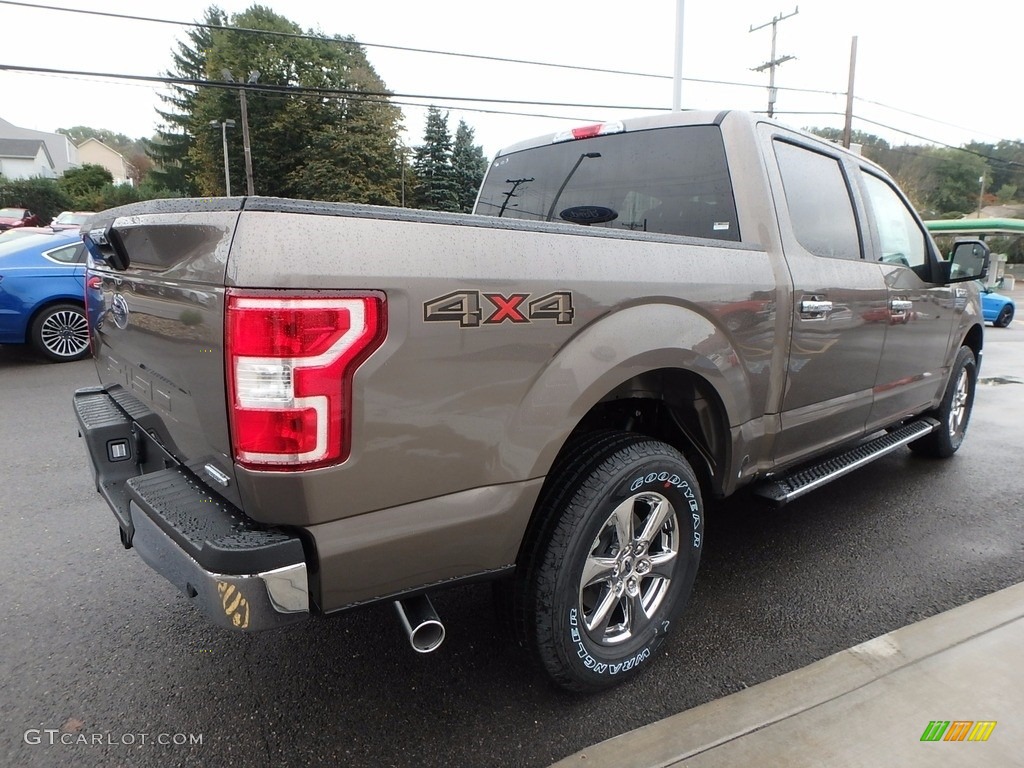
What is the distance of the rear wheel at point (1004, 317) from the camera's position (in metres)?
17.0

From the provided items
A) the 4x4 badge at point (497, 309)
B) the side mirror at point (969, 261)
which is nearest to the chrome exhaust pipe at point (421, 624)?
the 4x4 badge at point (497, 309)

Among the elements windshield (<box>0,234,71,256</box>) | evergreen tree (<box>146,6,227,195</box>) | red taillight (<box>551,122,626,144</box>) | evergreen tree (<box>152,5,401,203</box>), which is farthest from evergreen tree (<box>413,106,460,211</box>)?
red taillight (<box>551,122,626,144</box>)

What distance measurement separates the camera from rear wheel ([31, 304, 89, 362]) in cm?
748

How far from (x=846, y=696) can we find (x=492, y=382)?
1616 millimetres

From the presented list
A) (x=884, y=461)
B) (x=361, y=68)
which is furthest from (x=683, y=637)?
(x=361, y=68)

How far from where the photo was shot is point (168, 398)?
1947mm

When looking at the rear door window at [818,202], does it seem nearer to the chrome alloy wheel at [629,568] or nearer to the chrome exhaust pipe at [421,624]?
the chrome alloy wheel at [629,568]

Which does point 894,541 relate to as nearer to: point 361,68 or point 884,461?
point 884,461

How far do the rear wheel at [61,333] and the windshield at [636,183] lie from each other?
254 inches

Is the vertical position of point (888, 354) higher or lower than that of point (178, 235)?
lower

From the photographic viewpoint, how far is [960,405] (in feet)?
16.6

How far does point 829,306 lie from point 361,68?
50242 millimetres

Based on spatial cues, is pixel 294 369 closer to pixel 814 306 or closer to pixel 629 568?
pixel 629 568

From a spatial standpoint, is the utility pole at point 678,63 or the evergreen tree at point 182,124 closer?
the utility pole at point 678,63
